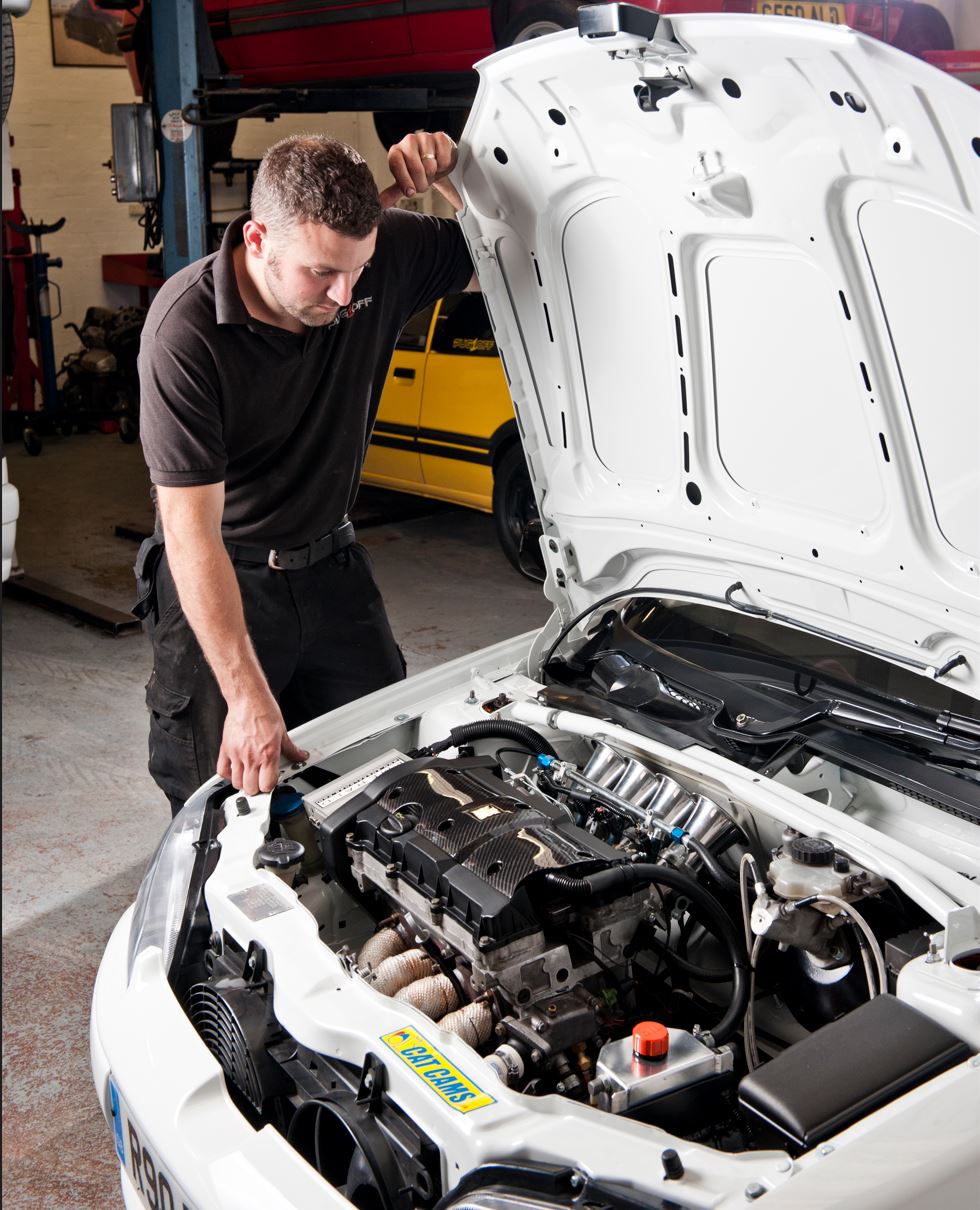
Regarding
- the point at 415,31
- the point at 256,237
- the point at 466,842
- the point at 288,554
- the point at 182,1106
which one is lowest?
the point at 182,1106

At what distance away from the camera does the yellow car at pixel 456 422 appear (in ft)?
22.0

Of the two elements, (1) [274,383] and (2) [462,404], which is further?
(2) [462,404]

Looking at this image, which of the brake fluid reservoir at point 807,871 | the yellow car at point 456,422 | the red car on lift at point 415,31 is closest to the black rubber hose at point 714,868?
the brake fluid reservoir at point 807,871

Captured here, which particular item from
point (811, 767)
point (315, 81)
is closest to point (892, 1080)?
point (811, 767)

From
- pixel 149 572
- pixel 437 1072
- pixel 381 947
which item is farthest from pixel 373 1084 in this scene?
pixel 149 572

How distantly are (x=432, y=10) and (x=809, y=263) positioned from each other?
4.78 meters

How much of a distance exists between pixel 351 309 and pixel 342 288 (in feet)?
1.08

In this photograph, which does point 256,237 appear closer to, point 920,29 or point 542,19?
point 542,19

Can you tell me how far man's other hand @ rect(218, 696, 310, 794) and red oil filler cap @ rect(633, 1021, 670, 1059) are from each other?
3.27 ft

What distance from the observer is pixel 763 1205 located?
5.16 feet

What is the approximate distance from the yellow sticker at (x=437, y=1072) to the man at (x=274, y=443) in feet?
2.66

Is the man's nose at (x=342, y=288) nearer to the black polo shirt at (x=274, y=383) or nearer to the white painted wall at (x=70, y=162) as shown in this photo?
the black polo shirt at (x=274, y=383)

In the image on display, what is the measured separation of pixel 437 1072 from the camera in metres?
1.81

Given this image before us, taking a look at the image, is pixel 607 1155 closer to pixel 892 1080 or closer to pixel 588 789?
pixel 892 1080
